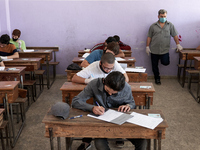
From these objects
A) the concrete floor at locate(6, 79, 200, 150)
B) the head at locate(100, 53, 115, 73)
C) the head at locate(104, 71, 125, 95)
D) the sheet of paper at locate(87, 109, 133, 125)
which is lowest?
the concrete floor at locate(6, 79, 200, 150)

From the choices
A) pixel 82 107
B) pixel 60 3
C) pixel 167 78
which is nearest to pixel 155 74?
pixel 167 78

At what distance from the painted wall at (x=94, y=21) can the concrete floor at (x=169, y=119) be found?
4.02 ft

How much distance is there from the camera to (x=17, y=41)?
222 inches

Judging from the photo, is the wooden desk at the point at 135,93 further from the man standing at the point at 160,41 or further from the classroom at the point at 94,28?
the man standing at the point at 160,41

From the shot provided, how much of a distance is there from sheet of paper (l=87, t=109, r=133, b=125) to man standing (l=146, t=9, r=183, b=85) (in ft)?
12.9

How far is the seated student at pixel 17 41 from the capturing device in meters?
5.52

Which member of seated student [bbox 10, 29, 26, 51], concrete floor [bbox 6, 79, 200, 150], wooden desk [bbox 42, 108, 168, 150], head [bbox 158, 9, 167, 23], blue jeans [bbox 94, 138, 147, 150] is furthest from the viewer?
seated student [bbox 10, 29, 26, 51]

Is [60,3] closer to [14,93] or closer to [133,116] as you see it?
[14,93]

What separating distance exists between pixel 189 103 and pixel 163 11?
214cm

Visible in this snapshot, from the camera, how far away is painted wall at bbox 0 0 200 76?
230 inches

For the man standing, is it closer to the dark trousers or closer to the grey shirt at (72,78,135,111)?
the dark trousers

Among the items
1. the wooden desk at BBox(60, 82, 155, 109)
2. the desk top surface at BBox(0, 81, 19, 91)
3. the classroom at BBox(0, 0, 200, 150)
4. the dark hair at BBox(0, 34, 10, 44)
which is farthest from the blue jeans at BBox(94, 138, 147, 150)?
the classroom at BBox(0, 0, 200, 150)

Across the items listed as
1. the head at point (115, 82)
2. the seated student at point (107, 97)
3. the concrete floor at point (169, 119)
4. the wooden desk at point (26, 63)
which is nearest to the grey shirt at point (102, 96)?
the seated student at point (107, 97)

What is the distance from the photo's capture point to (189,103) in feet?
14.3
